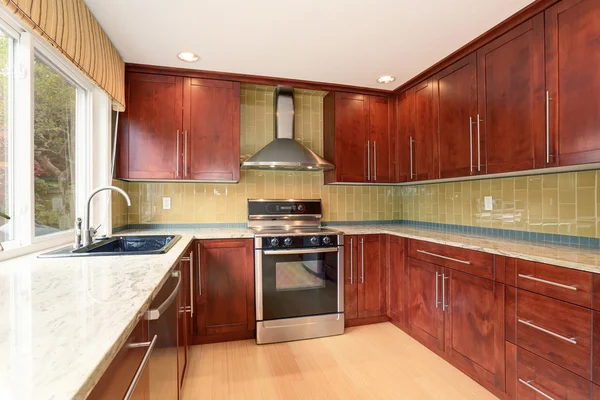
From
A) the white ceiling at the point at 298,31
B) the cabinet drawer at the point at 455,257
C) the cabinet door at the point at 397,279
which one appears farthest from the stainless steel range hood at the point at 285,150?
the cabinet drawer at the point at 455,257

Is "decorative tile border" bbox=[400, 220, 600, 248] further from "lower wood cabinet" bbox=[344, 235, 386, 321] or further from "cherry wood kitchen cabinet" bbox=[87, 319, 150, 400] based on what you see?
"cherry wood kitchen cabinet" bbox=[87, 319, 150, 400]

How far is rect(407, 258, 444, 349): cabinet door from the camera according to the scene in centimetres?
217

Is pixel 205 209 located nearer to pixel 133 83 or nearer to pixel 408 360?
pixel 133 83

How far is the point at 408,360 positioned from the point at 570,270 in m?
1.25

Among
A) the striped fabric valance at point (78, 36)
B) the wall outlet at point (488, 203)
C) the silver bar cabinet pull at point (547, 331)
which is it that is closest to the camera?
the striped fabric valance at point (78, 36)

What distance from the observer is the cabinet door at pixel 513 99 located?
1715mm

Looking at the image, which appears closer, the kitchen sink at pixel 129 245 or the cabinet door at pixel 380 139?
the kitchen sink at pixel 129 245

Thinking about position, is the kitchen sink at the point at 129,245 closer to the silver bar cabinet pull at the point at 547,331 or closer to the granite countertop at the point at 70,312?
the granite countertop at the point at 70,312

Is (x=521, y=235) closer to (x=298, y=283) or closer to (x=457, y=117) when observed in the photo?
(x=457, y=117)

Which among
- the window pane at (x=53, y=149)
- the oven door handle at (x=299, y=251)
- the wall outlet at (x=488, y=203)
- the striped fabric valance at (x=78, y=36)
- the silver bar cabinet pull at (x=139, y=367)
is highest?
the striped fabric valance at (x=78, y=36)

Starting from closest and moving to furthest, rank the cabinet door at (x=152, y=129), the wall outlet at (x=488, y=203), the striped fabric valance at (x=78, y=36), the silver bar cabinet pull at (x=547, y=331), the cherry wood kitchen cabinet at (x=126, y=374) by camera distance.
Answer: the cherry wood kitchen cabinet at (x=126, y=374) → the striped fabric valance at (x=78, y=36) → the silver bar cabinet pull at (x=547, y=331) → the wall outlet at (x=488, y=203) → the cabinet door at (x=152, y=129)

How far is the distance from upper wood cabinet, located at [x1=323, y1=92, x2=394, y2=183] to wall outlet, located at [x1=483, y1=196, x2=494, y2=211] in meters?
0.89

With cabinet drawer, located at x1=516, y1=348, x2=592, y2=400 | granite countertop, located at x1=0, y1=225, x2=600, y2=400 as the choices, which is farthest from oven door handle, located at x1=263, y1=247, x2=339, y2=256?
cabinet drawer, located at x1=516, y1=348, x2=592, y2=400

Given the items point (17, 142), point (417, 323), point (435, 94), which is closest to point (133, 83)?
point (17, 142)
